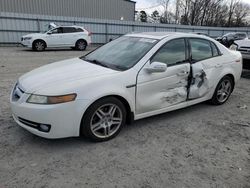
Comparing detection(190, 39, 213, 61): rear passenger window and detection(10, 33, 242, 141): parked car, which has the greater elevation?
detection(190, 39, 213, 61): rear passenger window

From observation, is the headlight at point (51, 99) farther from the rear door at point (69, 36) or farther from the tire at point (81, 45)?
the tire at point (81, 45)

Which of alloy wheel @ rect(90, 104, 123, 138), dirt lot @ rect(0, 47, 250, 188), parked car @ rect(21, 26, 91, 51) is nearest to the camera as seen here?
dirt lot @ rect(0, 47, 250, 188)

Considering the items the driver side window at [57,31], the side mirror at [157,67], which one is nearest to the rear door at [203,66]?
the side mirror at [157,67]

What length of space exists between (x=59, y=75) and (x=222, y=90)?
3436 mm

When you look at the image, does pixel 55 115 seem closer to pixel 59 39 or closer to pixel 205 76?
pixel 205 76

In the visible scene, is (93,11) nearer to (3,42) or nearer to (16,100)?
(3,42)

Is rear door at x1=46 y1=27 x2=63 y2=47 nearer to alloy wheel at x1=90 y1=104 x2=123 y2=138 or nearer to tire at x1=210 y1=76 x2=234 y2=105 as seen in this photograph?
tire at x1=210 y1=76 x2=234 y2=105

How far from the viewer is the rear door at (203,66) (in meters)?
4.34

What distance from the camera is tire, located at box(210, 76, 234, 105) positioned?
5.00 m

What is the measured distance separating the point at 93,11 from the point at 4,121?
2665cm

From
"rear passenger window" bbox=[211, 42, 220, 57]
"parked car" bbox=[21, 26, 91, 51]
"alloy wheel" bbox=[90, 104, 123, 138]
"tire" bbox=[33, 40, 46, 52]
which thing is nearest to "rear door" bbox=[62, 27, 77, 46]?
"parked car" bbox=[21, 26, 91, 51]

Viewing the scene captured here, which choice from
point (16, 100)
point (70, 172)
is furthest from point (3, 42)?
point (70, 172)

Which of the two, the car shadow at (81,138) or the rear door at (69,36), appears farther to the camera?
the rear door at (69,36)

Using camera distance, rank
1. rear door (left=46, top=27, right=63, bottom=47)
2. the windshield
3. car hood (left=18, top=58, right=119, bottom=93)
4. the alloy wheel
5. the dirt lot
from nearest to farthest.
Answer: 1. the dirt lot
2. car hood (left=18, top=58, right=119, bottom=93)
3. the alloy wheel
4. the windshield
5. rear door (left=46, top=27, right=63, bottom=47)
